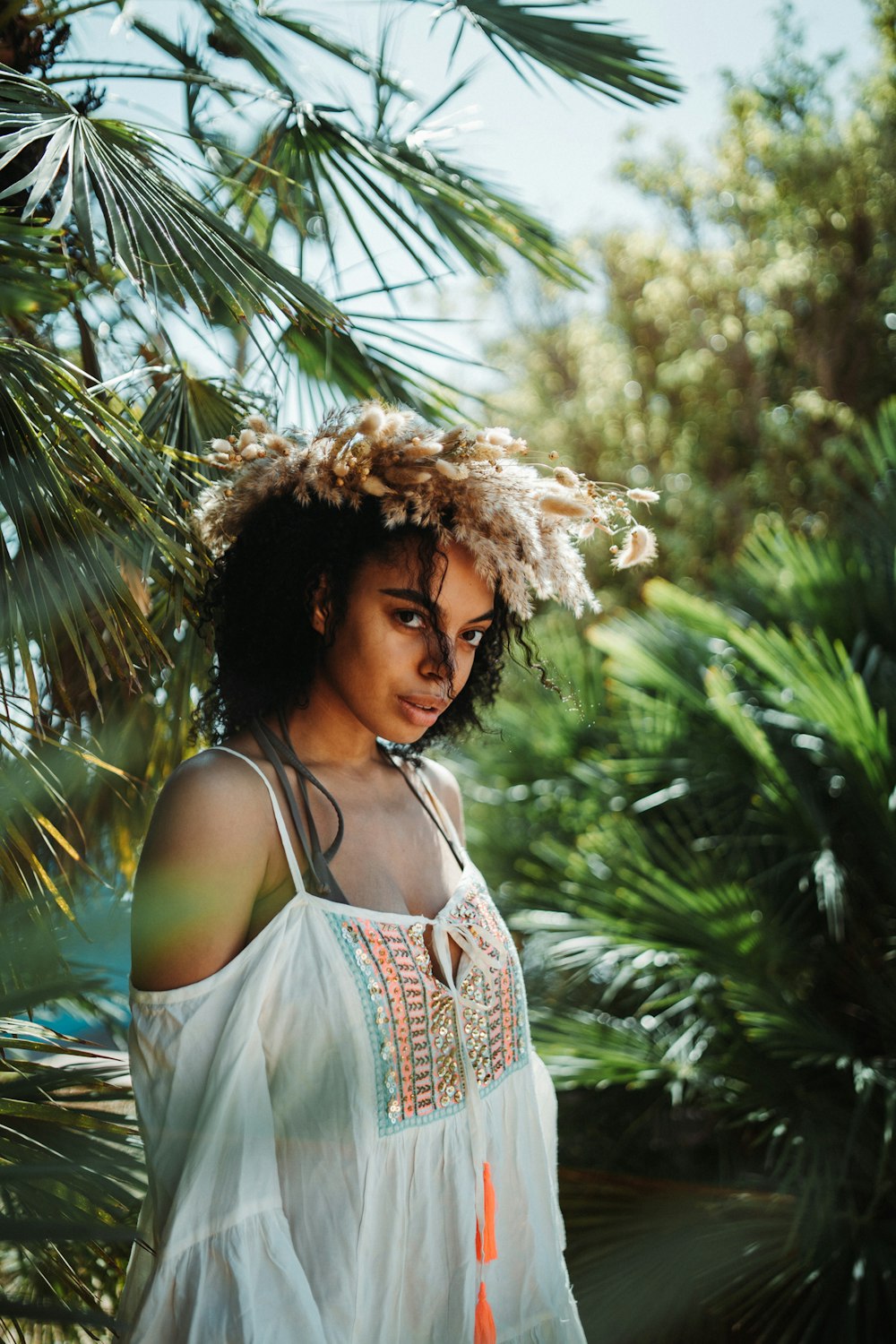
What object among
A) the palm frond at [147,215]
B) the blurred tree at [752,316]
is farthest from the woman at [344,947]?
the blurred tree at [752,316]

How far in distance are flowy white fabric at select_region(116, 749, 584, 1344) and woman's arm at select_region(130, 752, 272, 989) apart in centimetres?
3

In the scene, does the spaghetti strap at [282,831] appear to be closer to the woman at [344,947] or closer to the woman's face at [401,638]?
the woman at [344,947]

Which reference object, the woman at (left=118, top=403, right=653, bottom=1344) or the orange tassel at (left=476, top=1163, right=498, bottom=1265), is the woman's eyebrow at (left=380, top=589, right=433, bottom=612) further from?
the orange tassel at (left=476, top=1163, right=498, bottom=1265)

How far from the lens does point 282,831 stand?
4.58ft

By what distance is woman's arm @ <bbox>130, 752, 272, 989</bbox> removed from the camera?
1.31 metres

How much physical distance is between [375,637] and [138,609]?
357 millimetres

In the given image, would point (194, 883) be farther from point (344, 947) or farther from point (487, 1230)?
point (487, 1230)

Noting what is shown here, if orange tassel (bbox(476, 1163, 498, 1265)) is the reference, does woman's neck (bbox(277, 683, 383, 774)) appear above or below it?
above

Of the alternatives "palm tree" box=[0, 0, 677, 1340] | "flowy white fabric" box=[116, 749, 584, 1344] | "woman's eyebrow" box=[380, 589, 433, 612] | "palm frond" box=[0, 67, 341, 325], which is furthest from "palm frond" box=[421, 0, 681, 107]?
"flowy white fabric" box=[116, 749, 584, 1344]

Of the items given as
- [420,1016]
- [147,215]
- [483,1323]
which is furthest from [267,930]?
[147,215]

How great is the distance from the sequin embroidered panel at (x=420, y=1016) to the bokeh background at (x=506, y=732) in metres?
0.32

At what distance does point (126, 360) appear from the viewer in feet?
7.89

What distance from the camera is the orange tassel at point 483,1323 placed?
142 centimetres

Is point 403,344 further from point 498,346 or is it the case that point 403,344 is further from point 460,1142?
point 498,346
